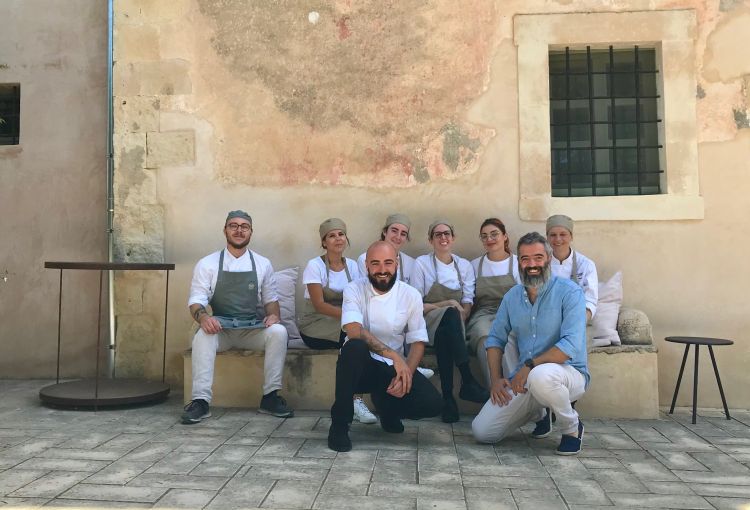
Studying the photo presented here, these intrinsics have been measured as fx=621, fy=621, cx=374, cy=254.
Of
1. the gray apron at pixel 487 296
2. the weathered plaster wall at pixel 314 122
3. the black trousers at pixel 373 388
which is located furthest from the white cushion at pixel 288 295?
the black trousers at pixel 373 388

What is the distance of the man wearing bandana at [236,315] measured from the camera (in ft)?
14.8

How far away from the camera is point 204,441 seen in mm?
3883

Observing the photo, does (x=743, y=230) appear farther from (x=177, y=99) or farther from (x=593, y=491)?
(x=177, y=99)

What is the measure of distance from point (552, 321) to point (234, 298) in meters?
2.47

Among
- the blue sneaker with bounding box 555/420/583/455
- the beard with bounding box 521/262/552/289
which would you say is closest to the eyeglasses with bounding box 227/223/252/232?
the beard with bounding box 521/262/552/289

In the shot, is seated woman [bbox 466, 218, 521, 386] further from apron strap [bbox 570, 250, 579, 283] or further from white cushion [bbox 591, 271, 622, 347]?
white cushion [bbox 591, 271, 622, 347]

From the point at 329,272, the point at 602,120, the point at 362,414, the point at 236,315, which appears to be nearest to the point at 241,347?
the point at 236,315

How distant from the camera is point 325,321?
4.93m

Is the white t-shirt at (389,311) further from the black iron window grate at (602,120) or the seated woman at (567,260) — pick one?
the black iron window grate at (602,120)

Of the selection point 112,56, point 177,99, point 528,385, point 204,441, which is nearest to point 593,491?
point 528,385

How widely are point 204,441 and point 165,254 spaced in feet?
8.30

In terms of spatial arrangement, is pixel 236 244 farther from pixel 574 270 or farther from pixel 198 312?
pixel 574 270

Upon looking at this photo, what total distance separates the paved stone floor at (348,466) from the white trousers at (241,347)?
0.25m

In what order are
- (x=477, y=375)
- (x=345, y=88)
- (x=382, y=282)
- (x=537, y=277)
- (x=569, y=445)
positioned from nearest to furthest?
(x=569, y=445), (x=537, y=277), (x=382, y=282), (x=477, y=375), (x=345, y=88)
